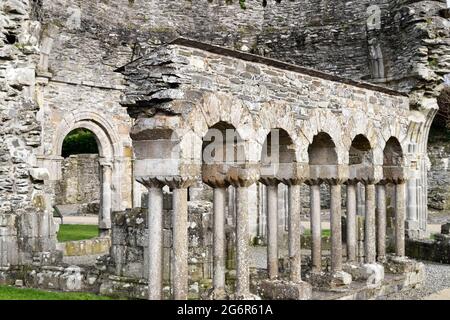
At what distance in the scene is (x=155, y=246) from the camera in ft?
23.2

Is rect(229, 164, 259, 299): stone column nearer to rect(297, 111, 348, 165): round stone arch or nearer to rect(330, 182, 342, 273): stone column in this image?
rect(297, 111, 348, 165): round stone arch

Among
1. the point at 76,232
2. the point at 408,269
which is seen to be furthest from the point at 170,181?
the point at 76,232

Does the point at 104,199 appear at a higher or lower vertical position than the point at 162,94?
lower

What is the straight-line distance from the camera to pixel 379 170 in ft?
35.1

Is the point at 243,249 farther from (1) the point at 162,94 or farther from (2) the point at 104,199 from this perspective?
(2) the point at 104,199

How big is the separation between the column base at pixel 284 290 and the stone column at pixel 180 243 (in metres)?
1.97

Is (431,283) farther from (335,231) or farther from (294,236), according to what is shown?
(294,236)

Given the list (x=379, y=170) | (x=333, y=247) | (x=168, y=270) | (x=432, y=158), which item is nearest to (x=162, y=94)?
(x=168, y=270)

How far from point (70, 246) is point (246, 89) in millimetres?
7827

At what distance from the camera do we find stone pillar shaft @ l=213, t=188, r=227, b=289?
7672 millimetres

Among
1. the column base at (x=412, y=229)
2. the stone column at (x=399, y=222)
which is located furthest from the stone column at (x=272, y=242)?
the column base at (x=412, y=229)

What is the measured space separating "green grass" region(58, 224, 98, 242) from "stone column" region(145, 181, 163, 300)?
9365 mm

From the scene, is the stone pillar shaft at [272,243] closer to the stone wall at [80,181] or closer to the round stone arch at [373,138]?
the round stone arch at [373,138]

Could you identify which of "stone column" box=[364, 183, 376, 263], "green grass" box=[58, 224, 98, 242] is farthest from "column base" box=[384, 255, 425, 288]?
"green grass" box=[58, 224, 98, 242]
